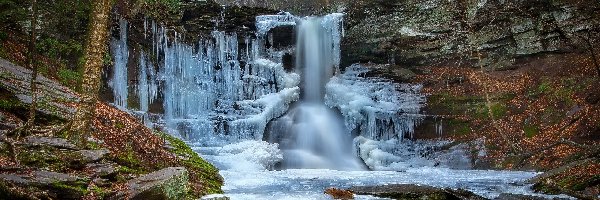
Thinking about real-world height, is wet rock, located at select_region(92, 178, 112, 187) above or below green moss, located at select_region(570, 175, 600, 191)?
above

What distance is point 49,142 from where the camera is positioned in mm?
6988

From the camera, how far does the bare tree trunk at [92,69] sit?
7.41 metres

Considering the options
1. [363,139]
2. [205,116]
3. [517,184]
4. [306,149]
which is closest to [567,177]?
[517,184]

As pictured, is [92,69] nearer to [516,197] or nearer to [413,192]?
[413,192]

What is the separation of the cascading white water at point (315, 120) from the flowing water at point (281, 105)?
0.14 feet

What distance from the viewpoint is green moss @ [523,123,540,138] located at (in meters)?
17.0

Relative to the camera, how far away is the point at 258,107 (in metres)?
21.7

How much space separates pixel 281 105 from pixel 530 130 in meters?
9.69

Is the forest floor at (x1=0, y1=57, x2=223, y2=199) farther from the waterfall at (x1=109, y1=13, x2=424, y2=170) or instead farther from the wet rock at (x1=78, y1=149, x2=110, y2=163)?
the waterfall at (x1=109, y1=13, x2=424, y2=170)

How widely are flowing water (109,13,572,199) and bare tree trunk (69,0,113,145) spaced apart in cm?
778

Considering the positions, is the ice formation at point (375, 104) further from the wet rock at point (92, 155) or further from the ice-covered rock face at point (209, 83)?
the wet rock at point (92, 155)

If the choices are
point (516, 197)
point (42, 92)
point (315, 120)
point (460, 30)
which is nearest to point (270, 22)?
point (315, 120)

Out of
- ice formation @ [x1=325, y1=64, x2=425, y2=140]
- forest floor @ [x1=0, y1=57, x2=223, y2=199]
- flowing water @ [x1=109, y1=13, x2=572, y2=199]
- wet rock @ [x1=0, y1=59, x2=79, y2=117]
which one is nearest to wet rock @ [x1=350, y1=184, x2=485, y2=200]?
forest floor @ [x1=0, y1=57, x2=223, y2=199]

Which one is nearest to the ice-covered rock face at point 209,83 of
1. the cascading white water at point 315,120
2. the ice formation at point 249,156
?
the cascading white water at point 315,120
